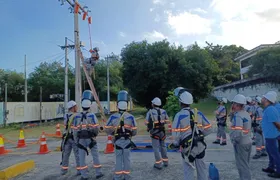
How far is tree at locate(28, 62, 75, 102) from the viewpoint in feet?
132

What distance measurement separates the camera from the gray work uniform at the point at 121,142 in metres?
5.64

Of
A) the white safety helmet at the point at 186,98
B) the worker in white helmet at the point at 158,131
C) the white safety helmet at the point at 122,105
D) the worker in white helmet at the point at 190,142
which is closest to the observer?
the worker in white helmet at the point at 190,142

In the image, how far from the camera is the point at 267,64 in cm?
2842

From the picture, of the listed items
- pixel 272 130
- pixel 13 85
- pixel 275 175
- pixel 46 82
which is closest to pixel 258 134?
pixel 272 130

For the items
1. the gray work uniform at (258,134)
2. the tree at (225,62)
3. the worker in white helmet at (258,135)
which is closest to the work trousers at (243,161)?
the worker in white helmet at (258,135)

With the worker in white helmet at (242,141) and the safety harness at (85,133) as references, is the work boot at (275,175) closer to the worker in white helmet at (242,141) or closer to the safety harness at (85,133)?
the worker in white helmet at (242,141)

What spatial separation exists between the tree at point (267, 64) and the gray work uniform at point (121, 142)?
2709 cm

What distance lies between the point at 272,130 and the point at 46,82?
1559 inches

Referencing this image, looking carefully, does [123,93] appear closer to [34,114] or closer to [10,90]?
[34,114]

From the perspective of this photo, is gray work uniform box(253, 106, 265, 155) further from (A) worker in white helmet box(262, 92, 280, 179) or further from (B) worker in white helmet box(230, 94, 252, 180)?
(B) worker in white helmet box(230, 94, 252, 180)

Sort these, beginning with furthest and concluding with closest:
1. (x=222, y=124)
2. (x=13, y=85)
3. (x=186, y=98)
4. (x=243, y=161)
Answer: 1. (x=13, y=85)
2. (x=222, y=124)
3. (x=243, y=161)
4. (x=186, y=98)

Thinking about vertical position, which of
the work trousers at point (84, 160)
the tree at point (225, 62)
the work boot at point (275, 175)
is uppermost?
the tree at point (225, 62)

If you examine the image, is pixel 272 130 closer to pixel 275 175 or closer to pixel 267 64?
pixel 275 175

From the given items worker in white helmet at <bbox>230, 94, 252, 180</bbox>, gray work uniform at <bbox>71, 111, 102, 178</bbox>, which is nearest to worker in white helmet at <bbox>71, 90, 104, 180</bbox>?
gray work uniform at <bbox>71, 111, 102, 178</bbox>
